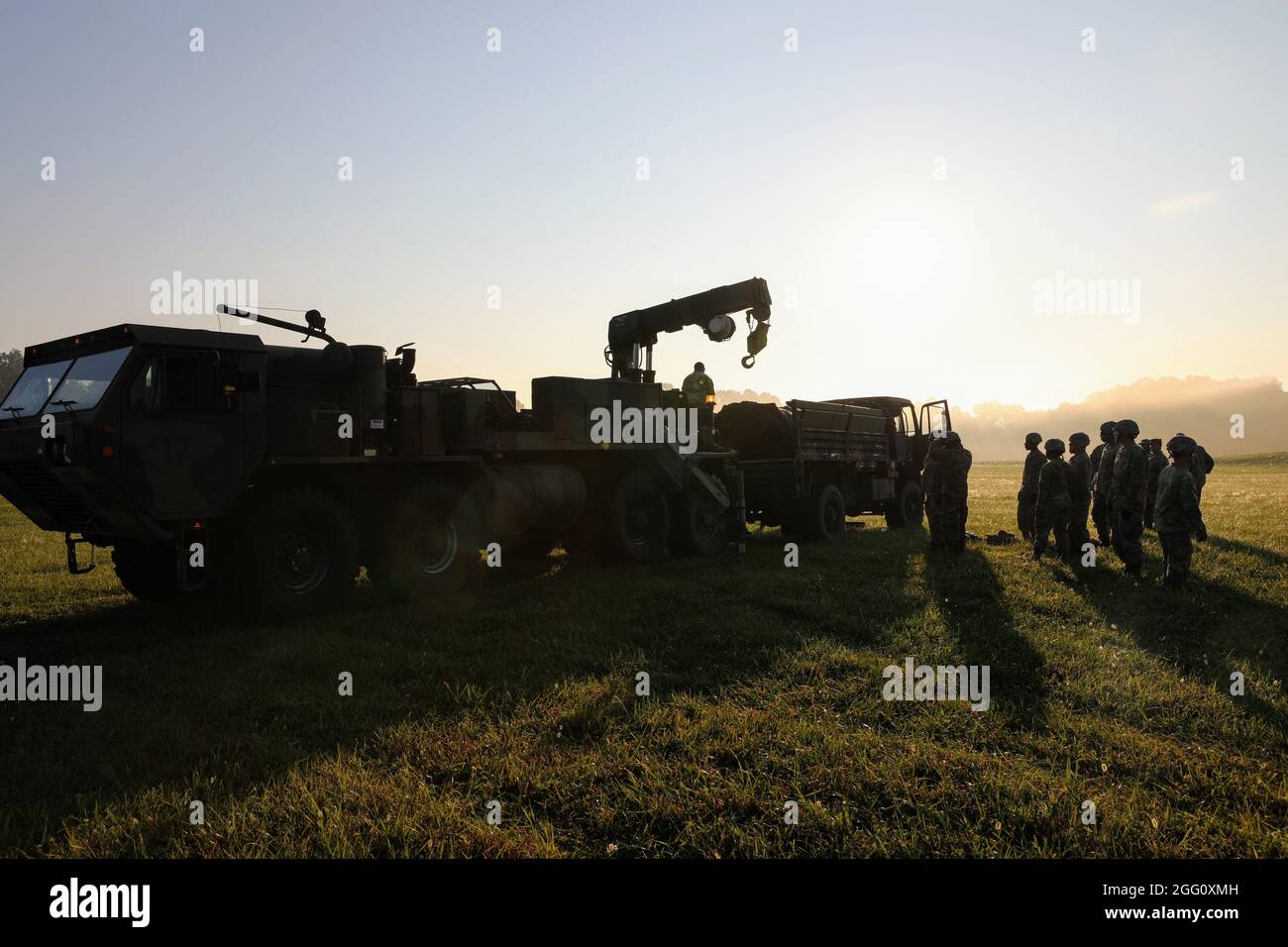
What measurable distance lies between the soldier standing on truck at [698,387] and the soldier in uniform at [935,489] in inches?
142

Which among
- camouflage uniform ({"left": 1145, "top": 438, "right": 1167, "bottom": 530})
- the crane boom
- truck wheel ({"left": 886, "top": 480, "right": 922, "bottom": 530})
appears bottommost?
truck wheel ({"left": 886, "top": 480, "right": 922, "bottom": 530})

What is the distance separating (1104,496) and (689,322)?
7.50 m

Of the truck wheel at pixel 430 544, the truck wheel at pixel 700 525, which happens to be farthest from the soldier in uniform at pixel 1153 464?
the truck wheel at pixel 430 544

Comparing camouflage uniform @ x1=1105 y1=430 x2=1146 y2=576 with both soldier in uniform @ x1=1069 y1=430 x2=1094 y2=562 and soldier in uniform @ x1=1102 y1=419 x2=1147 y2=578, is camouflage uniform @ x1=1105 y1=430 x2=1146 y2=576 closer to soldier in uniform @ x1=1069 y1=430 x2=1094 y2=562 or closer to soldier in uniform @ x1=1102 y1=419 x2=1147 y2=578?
soldier in uniform @ x1=1102 y1=419 x2=1147 y2=578

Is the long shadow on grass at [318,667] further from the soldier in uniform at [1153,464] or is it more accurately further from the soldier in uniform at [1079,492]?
the soldier in uniform at [1153,464]

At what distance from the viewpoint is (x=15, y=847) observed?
11.3 feet

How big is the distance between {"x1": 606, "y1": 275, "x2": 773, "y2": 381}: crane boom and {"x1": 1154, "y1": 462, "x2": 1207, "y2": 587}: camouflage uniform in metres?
5.46

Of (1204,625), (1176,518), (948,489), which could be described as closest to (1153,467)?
(948,489)

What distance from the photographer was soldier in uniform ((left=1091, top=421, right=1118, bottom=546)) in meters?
13.1

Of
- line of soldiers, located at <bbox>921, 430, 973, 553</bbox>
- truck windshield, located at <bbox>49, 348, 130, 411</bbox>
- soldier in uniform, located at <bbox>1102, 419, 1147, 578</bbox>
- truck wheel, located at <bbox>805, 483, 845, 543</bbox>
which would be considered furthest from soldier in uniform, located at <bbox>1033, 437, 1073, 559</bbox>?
truck windshield, located at <bbox>49, 348, 130, 411</bbox>

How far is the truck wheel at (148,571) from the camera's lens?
327 inches

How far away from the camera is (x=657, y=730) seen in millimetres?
4848

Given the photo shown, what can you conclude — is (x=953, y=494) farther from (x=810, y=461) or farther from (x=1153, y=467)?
(x=1153, y=467)

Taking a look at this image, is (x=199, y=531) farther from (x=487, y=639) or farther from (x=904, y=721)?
(x=904, y=721)
